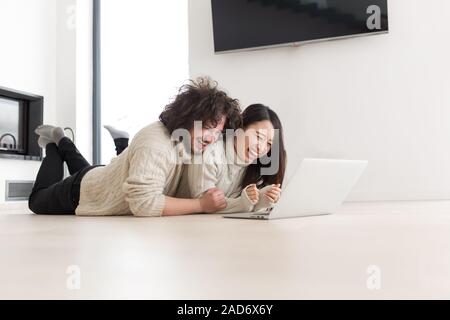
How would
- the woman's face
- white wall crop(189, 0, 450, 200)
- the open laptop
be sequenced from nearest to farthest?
the open laptop → the woman's face → white wall crop(189, 0, 450, 200)

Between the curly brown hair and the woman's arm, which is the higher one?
the curly brown hair

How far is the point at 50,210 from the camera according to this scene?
2148 mm

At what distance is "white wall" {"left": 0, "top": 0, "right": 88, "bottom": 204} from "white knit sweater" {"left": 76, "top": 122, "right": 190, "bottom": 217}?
7.01 feet

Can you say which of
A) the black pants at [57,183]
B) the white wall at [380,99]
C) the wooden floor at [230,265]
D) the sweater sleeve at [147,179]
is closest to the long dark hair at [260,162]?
the sweater sleeve at [147,179]

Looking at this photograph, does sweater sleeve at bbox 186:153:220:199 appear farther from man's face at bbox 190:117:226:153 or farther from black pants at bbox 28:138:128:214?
black pants at bbox 28:138:128:214

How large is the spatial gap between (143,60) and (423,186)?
254 cm

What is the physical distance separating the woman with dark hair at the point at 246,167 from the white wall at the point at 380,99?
5.15 feet

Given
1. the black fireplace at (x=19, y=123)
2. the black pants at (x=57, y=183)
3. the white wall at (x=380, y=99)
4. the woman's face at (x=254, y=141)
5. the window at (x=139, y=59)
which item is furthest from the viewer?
the window at (x=139, y=59)

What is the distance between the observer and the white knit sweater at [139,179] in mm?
1646

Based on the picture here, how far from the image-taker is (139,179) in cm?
163

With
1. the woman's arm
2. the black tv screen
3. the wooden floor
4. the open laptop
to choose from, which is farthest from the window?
the wooden floor

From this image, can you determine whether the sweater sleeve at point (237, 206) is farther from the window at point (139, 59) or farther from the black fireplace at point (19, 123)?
the black fireplace at point (19, 123)

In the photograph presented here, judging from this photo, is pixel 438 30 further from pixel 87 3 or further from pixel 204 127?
pixel 87 3

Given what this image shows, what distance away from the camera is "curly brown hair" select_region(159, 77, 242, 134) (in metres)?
1.71
